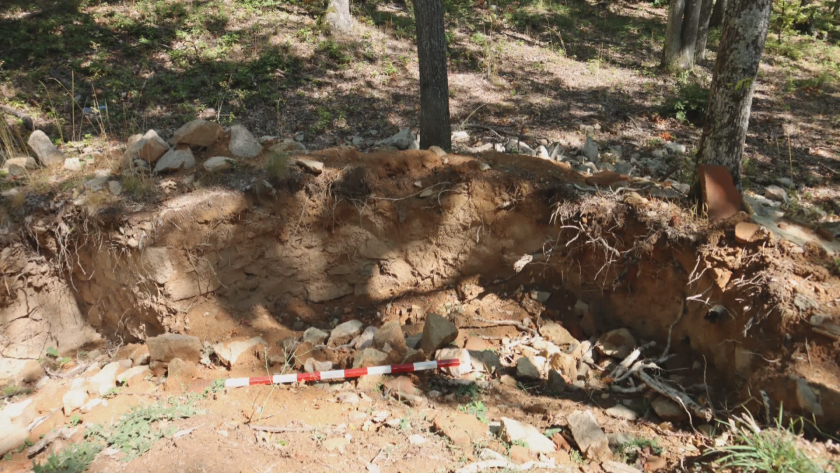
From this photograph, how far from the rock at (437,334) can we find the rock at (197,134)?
3.11 meters

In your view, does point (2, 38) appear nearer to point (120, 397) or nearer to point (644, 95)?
point (120, 397)

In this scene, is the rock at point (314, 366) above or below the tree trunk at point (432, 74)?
below

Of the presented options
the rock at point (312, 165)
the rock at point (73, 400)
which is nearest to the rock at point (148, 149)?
the rock at point (312, 165)

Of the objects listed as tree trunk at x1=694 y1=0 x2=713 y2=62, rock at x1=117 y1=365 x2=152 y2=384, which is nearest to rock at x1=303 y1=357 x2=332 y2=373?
rock at x1=117 y1=365 x2=152 y2=384

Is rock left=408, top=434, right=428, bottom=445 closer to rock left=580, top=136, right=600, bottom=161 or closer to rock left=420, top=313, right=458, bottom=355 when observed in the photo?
rock left=420, top=313, right=458, bottom=355

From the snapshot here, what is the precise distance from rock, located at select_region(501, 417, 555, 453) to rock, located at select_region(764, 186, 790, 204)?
4.55 m

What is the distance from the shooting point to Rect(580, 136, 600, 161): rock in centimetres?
671

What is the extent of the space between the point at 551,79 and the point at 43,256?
820 centimetres

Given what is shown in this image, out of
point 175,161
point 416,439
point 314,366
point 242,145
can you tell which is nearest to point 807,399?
point 416,439

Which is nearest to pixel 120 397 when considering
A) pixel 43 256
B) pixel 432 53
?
pixel 43 256

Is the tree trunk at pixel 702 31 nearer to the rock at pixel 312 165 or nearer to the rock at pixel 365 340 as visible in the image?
the rock at pixel 312 165

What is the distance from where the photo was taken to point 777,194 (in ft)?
19.5

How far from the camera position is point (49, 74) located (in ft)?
26.8

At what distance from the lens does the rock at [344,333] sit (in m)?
4.56
